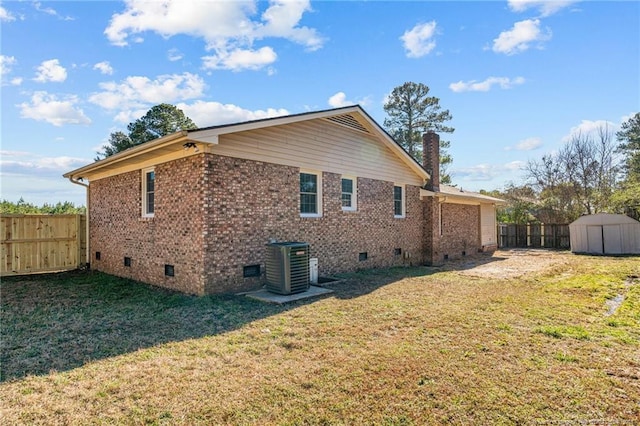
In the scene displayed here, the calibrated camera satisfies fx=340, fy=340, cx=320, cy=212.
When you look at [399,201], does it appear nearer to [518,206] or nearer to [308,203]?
[308,203]

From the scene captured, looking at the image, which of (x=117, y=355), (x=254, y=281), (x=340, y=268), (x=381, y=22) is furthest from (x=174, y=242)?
(x=381, y=22)

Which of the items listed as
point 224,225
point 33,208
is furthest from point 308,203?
point 33,208

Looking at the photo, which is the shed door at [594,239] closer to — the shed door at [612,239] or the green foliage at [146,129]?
the shed door at [612,239]

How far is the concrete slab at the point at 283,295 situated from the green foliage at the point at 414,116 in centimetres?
2287

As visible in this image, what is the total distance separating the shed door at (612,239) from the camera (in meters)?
16.4

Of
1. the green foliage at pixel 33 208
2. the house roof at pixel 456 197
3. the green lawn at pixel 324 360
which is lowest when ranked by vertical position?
the green lawn at pixel 324 360

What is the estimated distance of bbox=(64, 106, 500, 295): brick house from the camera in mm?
7387

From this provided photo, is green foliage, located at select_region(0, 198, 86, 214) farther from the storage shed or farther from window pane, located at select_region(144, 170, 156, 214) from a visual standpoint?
the storage shed

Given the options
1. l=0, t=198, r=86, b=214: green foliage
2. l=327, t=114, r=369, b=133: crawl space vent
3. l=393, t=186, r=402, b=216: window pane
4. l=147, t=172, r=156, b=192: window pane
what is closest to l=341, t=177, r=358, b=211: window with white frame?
l=327, t=114, r=369, b=133: crawl space vent

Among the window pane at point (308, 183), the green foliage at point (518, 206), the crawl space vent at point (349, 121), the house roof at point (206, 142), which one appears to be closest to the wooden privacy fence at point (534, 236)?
the green foliage at point (518, 206)

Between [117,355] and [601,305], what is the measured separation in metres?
8.28

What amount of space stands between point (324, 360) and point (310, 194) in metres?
6.15

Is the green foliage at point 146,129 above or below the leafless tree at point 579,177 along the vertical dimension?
above

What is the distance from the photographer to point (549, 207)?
24.0 meters
